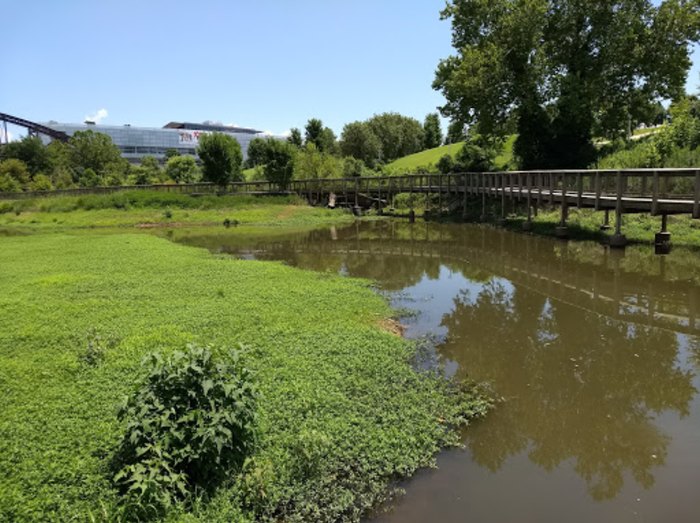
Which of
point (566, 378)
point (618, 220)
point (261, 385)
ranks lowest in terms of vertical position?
point (566, 378)

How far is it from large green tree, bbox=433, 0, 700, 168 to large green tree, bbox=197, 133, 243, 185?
2818cm

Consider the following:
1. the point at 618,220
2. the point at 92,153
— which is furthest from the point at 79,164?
the point at 618,220

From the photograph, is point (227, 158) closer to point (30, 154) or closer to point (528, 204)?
point (528, 204)

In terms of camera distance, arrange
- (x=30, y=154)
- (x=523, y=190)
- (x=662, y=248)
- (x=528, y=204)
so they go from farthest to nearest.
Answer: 1. (x=30, y=154)
2. (x=523, y=190)
3. (x=528, y=204)
4. (x=662, y=248)

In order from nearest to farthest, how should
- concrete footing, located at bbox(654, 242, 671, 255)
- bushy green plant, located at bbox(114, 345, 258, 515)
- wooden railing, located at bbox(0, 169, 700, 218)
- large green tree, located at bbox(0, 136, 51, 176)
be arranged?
1. bushy green plant, located at bbox(114, 345, 258, 515)
2. wooden railing, located at bbox(0, 169, 700, 218)
3. concrete footing, located at bbox(654, 242, 671, 255)
4. large green tree, located at bbox(0, 136, 51, 176)

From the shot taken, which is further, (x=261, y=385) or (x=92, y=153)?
(x=92, y=153)

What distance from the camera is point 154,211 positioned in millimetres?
45562

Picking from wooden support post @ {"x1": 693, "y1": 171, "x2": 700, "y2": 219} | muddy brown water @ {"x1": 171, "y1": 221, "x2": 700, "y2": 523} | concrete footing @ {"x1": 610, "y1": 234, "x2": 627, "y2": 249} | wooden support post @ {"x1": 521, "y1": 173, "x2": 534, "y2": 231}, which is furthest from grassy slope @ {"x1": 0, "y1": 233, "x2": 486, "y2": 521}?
wooden support post @ {"x1": 521, "y1": 173, "x2": 534, "y2": 231}

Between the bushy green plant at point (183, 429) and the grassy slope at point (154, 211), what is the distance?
114ft

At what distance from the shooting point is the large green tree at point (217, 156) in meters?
55.2

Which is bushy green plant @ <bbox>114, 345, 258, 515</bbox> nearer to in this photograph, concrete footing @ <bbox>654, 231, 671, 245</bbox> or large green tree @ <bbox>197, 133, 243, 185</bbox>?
concrete footing @ <bbox>654, 231, 671, 245</bbox>

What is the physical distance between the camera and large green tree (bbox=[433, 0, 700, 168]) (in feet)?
102

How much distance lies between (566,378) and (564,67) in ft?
104

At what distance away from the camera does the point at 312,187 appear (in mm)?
50062
